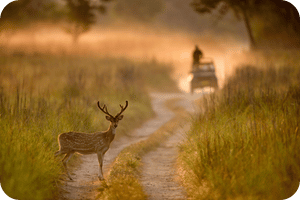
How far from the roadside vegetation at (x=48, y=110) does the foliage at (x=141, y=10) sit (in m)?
2.58

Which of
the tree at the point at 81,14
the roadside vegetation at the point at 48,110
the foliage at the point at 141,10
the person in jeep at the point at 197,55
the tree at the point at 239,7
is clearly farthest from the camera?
the person in jeep at the point at 197,55

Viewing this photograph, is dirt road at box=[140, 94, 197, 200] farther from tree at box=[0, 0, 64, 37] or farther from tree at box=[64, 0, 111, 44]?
tree at box=[0, 0, 64, 37]

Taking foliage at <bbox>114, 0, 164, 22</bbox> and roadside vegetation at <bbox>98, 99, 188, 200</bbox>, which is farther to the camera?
foliage at <bbox>114, 0, 164, 22</bbox>

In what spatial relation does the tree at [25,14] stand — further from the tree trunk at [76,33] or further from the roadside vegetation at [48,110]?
the roadside vegetation at [48,110]

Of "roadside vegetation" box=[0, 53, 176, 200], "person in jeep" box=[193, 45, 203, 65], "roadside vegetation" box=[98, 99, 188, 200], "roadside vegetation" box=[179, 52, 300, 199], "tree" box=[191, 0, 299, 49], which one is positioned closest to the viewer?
"roadside vegetation" box=[179, 52, 300, 199]

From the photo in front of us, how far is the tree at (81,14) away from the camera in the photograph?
11877 mm

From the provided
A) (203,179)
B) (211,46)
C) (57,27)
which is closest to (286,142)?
(203,179)

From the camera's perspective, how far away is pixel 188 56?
15344 mm

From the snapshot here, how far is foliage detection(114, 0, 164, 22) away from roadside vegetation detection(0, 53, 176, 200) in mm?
2579

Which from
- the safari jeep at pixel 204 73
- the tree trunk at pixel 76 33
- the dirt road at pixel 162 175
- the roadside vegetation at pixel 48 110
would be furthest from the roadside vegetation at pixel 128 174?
the tree trunk at pixel 76 33

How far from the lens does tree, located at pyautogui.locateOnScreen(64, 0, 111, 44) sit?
39.0 ft

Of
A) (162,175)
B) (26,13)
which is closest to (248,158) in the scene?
(162,175)

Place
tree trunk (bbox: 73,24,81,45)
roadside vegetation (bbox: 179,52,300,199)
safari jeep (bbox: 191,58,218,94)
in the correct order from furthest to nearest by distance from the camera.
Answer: safari jeep (bbox: 191,58,218,94) → tree trunk (bbox: 73,24,81,45) → roadside vegetation (bbox: 179,52,300,199)

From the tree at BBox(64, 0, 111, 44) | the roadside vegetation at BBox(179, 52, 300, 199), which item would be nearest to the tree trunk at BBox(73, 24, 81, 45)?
the tree at BBox(64, 0, 111, 44)
